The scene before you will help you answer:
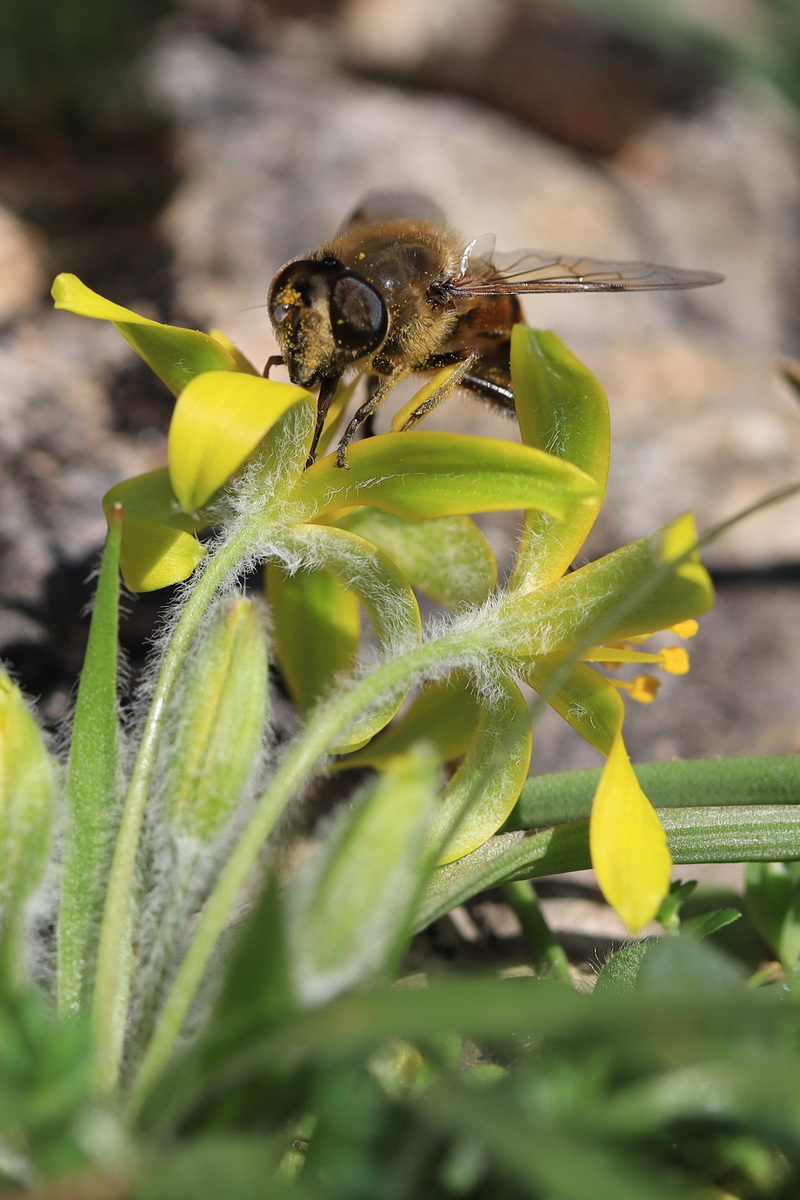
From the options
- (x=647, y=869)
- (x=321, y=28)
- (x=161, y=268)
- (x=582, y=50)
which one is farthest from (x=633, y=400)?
(x=321, y=28)

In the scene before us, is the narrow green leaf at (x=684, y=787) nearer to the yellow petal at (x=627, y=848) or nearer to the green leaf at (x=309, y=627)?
the yellow petal at (x=627, y=848)

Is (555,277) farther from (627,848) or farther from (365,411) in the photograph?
(627,848)

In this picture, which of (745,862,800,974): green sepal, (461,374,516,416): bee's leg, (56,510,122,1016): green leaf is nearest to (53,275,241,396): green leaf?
(56,510,122,1016): green leaf

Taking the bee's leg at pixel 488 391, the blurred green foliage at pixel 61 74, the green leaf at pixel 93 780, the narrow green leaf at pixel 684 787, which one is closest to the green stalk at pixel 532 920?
the narrow green leaf at pixel 684 787

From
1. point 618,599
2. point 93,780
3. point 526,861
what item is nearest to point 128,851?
point 93,780

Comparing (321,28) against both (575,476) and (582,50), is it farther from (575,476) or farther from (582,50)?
(575,476)

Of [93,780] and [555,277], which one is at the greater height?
[555,277]

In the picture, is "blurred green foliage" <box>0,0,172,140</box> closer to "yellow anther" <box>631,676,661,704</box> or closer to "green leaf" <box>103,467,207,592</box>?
"green leaf" <box>103,467,207,592</box>
